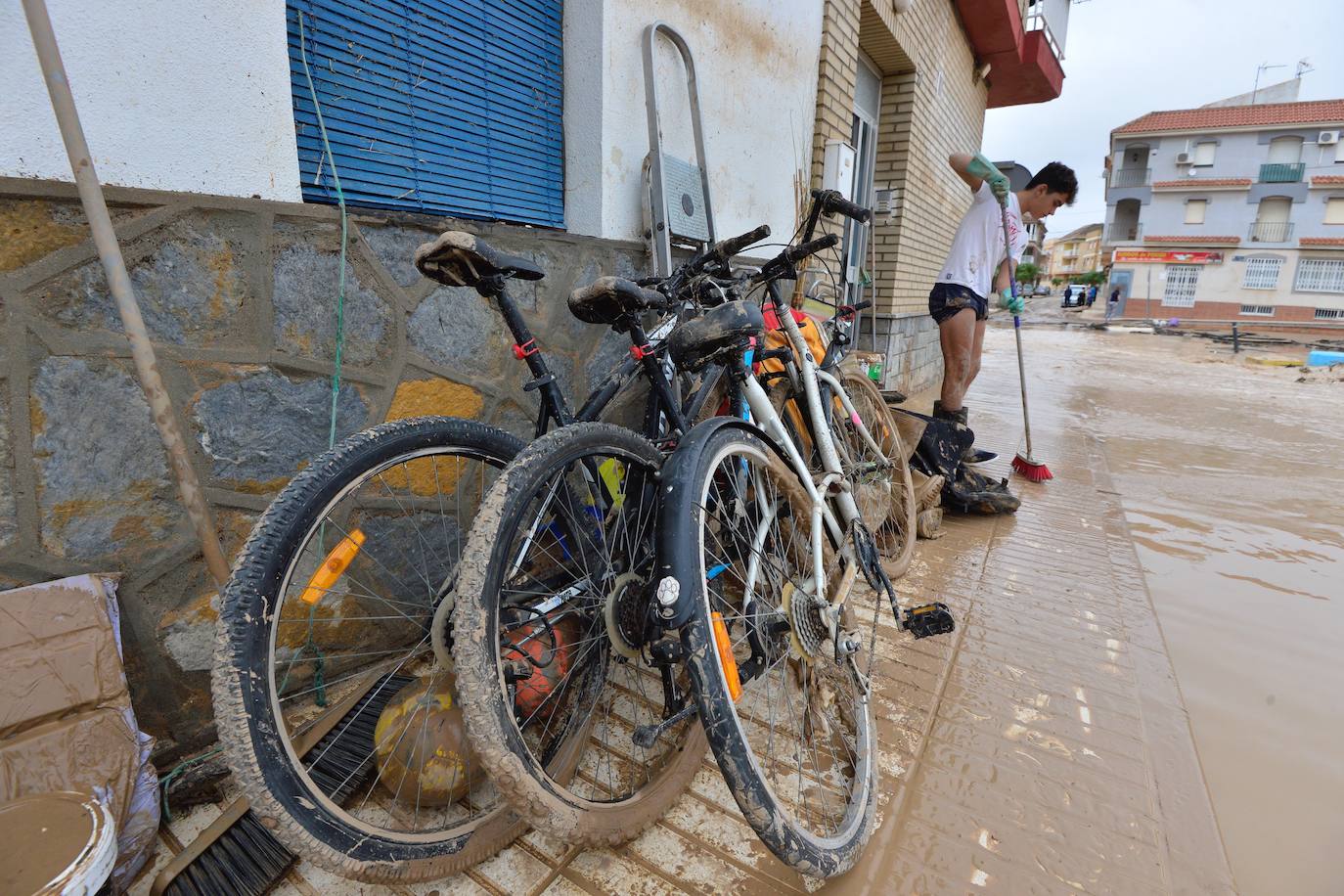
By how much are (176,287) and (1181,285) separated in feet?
140

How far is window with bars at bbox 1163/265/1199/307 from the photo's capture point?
1260 inches

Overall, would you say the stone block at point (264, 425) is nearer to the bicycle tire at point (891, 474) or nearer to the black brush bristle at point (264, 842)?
the black brush bristle at point (264, 842)

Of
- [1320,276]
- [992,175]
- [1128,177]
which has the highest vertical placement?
[1128,177]

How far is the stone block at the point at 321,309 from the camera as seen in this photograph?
1.74m

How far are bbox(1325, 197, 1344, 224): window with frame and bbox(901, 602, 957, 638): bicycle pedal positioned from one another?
4436cm

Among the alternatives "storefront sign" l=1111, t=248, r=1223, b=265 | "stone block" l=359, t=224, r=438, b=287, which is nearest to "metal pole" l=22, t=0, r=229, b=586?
"stone block" l=359, t=224, r=438, b=287

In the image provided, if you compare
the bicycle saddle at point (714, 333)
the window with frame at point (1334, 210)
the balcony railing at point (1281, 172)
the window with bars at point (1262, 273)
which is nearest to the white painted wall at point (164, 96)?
the bicycle saddle at point (714, 333)

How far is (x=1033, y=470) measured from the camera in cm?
451

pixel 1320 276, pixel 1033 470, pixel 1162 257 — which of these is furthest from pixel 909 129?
pixel 1320 276

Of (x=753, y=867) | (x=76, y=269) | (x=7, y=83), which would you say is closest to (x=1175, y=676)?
(x=753, y=867)

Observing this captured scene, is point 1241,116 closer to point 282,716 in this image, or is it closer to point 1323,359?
point 1323,359

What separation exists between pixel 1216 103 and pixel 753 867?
49902 mm

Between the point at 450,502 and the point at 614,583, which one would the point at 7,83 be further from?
the point at 614,583

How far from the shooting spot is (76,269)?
4.58 feet
